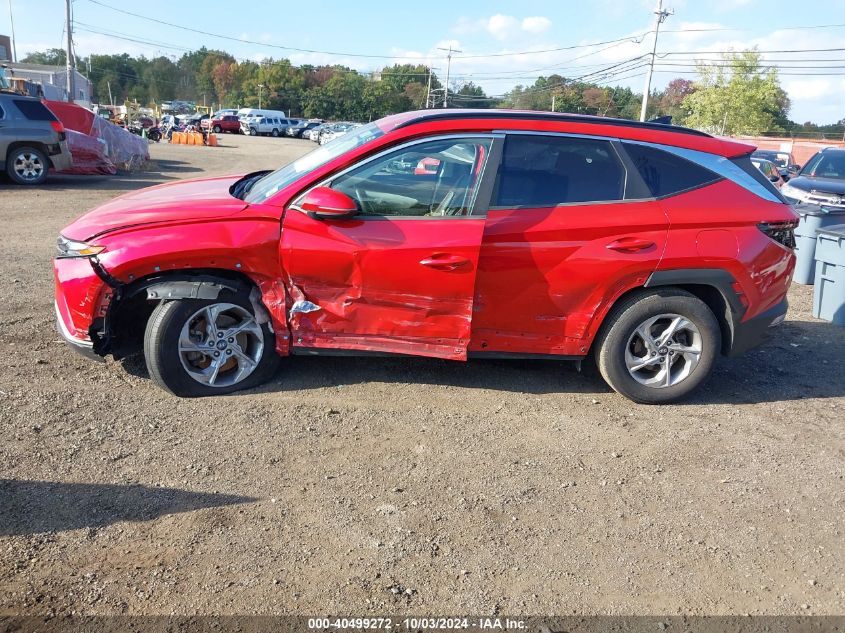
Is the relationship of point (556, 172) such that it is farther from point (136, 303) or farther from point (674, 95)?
point (674, 95)

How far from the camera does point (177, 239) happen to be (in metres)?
4.18

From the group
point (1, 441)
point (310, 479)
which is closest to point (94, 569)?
point (310, 479)

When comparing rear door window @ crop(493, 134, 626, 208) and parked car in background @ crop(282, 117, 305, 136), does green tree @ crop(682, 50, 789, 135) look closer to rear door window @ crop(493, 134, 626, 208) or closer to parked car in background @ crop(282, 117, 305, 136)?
parked car in background @ crop(282, 117, 305, 136)

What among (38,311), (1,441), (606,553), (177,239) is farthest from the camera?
(38,311)

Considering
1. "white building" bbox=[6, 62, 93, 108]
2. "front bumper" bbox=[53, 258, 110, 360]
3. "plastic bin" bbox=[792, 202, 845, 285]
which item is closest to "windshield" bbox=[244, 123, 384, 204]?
"front bumper" bbox=[53, 258, 110, 360]

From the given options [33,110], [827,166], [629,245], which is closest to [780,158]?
[827,166]

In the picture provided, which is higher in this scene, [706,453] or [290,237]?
[290,237]

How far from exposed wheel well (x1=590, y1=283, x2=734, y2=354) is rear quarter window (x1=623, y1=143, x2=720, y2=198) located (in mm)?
644

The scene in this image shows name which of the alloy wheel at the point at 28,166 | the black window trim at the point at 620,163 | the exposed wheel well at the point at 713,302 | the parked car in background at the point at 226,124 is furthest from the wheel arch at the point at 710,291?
the parked car in background at the point at 226,124

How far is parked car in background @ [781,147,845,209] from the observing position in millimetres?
10695

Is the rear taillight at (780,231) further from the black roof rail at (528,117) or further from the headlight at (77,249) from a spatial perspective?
the headlight at (77,249)

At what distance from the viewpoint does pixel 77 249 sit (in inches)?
167

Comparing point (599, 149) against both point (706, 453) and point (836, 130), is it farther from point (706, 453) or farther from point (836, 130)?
point (836, 130)

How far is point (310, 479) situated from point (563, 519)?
1.31m
